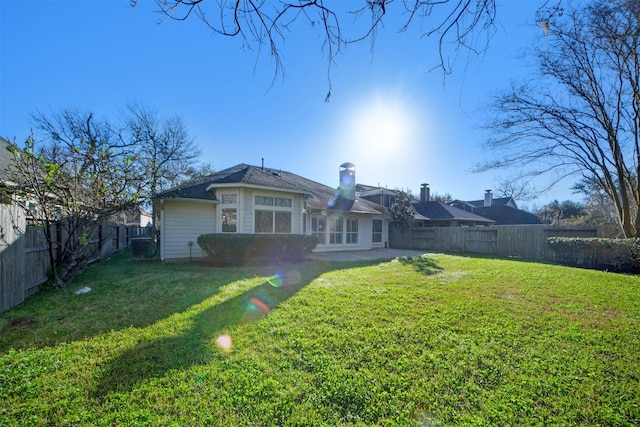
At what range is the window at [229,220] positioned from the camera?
10969mm

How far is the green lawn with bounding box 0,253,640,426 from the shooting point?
2.29 meters

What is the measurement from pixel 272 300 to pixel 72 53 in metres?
9.13

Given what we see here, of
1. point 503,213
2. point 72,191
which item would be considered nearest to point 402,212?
point 72,191

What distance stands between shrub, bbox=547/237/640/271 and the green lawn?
6.04m

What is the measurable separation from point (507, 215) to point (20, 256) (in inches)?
1432

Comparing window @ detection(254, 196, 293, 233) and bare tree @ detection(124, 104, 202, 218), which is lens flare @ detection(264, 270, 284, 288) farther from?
bare tree @ detection(124, 104, 202, 218)

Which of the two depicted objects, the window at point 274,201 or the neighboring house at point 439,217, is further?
the neighboring house at point 439,217

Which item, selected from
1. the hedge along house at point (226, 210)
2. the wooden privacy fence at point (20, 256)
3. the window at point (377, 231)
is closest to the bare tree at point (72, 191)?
the wooden privacy fence at point (20, 256)

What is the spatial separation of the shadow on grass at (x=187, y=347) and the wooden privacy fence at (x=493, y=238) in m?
14.4

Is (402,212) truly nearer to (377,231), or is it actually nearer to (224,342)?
(377,231)

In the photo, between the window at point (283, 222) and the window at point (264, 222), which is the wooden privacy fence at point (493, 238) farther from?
the window at point (264, 222)

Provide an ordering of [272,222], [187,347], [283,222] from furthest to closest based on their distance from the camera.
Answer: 1. [283,222]
2. [272,222]
3. [187,347]

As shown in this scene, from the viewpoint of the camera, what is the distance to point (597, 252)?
11.2m

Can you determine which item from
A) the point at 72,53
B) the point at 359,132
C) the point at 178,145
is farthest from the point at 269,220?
the point at 178,145
